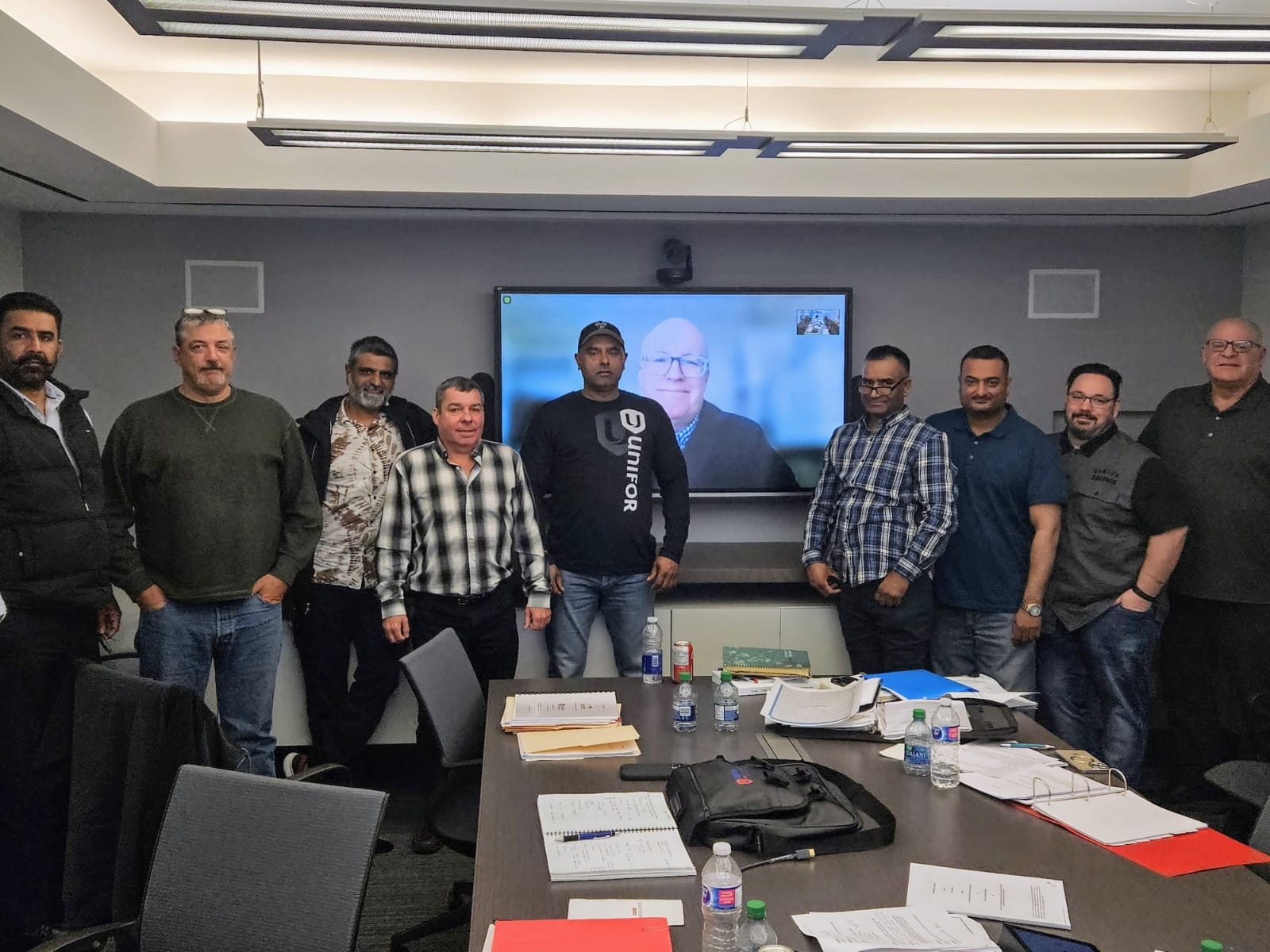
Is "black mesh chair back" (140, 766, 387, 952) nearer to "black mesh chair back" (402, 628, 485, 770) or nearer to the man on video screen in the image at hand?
"black mesh chair back" (402, 628, 485, 770)

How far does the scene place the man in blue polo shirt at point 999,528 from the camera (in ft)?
11.9

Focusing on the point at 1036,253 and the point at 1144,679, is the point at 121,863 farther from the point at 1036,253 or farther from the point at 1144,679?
the point at 1036,253

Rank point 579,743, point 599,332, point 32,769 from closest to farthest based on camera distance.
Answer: point 579,743 < point 32,769 < point 599,332

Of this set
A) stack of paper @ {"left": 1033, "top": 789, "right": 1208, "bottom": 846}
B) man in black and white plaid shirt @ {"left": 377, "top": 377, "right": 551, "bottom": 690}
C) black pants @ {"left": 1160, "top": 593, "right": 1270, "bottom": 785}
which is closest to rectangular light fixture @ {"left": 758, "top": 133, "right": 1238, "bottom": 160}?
man in black and white plaid shirt @ {"left": 377, "top": 377, "right": 551, "bottom": 690}

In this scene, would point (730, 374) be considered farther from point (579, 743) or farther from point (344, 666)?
point (579, 743)

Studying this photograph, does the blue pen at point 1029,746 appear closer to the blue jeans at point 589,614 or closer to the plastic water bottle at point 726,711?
the plastic water bottle at point 726,711

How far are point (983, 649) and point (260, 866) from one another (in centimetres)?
284

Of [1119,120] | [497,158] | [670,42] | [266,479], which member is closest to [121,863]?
[266,479]

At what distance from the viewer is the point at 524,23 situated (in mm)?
2154

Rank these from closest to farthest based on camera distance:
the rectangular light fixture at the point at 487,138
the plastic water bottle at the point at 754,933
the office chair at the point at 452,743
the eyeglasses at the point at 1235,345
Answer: the plastic water bottle at the point at 754,933 < the office chair at the point at 452,743 < the rectangular light fixture at the point at 487,138 < the eyeglasses at the point at 1235,345

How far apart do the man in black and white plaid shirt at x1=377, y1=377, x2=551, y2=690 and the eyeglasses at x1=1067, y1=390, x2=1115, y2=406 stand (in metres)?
2.06

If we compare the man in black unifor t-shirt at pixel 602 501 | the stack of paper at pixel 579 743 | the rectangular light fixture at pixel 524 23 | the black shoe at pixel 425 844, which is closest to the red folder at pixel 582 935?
the stack of paper at pixel 579 743

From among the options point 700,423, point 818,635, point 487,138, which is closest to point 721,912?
point 487,138

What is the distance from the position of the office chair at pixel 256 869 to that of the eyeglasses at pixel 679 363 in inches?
131
